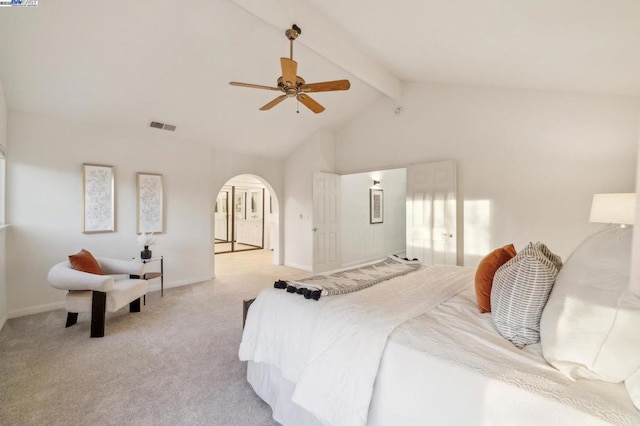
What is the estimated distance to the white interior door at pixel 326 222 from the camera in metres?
5.71

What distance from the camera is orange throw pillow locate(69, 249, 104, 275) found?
3.15 metres

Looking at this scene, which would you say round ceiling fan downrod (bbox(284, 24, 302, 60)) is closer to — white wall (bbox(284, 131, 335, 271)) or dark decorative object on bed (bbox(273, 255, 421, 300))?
dark decorative object on bed (bbox(273, 255, 421, 300))

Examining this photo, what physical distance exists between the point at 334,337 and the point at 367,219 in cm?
563

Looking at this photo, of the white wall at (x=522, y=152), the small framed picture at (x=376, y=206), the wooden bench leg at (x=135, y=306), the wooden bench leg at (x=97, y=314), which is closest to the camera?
the wooden bench leg at (x=97, y=314)

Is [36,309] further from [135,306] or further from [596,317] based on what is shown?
[596,317]

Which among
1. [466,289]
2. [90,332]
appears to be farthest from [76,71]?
[466,289]

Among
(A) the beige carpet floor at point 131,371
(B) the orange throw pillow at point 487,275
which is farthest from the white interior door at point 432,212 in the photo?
(A) the beige carpet floor at point 131,371

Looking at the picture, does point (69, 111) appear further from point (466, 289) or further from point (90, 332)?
point (466, 289)

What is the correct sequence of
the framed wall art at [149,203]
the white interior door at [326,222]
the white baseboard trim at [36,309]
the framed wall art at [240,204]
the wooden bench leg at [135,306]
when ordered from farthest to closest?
1. the framed wall art at [240,204]
2. the white interior door at [326,222]
3. the framed wall art at [149,203]
4. the wooden bench leg at [135,306]
5. the white baseboard trim at [36,309]

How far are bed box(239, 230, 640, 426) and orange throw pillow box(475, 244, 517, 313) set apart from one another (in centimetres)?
8

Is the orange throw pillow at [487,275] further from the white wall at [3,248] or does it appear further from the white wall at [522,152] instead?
the white wall at [3,248]

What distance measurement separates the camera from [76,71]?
10.4 feet

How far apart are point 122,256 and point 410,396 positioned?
459 centimetres

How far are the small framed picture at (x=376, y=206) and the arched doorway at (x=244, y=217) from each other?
3.06m
